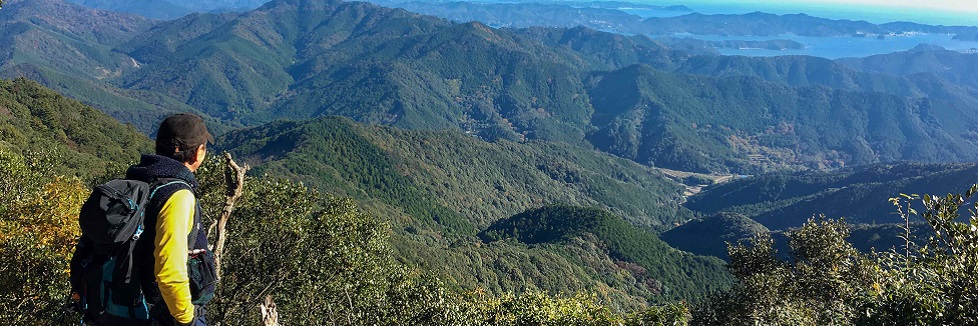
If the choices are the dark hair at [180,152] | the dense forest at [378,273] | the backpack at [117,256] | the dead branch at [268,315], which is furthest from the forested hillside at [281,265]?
the dark hair at [180,152]

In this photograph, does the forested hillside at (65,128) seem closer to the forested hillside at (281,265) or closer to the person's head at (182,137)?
the forested hillside at (281,265)

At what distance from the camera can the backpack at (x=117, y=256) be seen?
16.4ft

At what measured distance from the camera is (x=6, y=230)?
65.2 feet

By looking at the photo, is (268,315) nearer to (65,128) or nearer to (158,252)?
(158,252)

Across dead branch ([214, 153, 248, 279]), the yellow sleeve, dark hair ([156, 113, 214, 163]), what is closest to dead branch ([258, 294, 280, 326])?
dead branch ([214, 153, 248, 279])

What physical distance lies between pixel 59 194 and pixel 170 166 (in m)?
28.6

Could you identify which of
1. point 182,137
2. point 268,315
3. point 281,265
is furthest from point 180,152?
point 281,265

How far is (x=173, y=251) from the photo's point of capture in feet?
16.5

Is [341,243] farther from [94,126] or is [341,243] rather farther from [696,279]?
[696,279]

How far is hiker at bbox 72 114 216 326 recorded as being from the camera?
505 cm

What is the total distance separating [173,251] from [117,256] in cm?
82

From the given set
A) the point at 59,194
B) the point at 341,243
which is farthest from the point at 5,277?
the point at 59,194

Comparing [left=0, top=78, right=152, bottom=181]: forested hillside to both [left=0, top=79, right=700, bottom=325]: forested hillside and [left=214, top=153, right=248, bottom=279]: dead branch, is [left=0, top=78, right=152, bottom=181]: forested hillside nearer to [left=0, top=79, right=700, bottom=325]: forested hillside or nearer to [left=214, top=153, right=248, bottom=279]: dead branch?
[left=0, top=79, right=700, bottom=325]: forested hillside

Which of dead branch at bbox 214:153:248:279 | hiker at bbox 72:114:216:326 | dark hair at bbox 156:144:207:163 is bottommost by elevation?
dead branch at bbox 214:153:248:279
